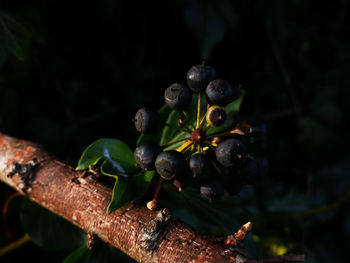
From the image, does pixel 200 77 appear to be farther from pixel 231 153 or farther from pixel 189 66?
pixel 189 66

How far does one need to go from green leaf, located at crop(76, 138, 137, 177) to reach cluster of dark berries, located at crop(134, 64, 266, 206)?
7cm

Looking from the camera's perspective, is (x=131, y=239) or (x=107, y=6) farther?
(x=107, y=6)

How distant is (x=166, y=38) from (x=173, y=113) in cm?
116

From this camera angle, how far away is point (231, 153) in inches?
32.9

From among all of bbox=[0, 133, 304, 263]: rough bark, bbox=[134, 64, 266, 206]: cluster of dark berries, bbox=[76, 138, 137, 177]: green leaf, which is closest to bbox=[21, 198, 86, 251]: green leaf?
bbox=[0, 133, 304, 263]: rough bark

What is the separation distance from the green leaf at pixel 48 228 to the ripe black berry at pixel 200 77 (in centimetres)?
62

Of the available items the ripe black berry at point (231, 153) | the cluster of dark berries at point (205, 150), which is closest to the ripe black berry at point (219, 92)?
the cluster of dark berries at point (205, 150)

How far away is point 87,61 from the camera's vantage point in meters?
2.13

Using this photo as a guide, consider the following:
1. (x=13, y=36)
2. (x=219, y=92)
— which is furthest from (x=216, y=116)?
(x=13, y=36)

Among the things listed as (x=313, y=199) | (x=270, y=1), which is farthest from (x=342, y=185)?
(x=270, y=1)

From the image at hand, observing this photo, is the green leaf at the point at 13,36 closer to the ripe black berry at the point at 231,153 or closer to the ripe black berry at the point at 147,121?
the ripe black berry at the point at 147,121

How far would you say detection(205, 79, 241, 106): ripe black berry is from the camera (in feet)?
2.96

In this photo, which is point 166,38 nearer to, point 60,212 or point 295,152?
point 295,152

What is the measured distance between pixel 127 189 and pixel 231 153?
0.28 meters
